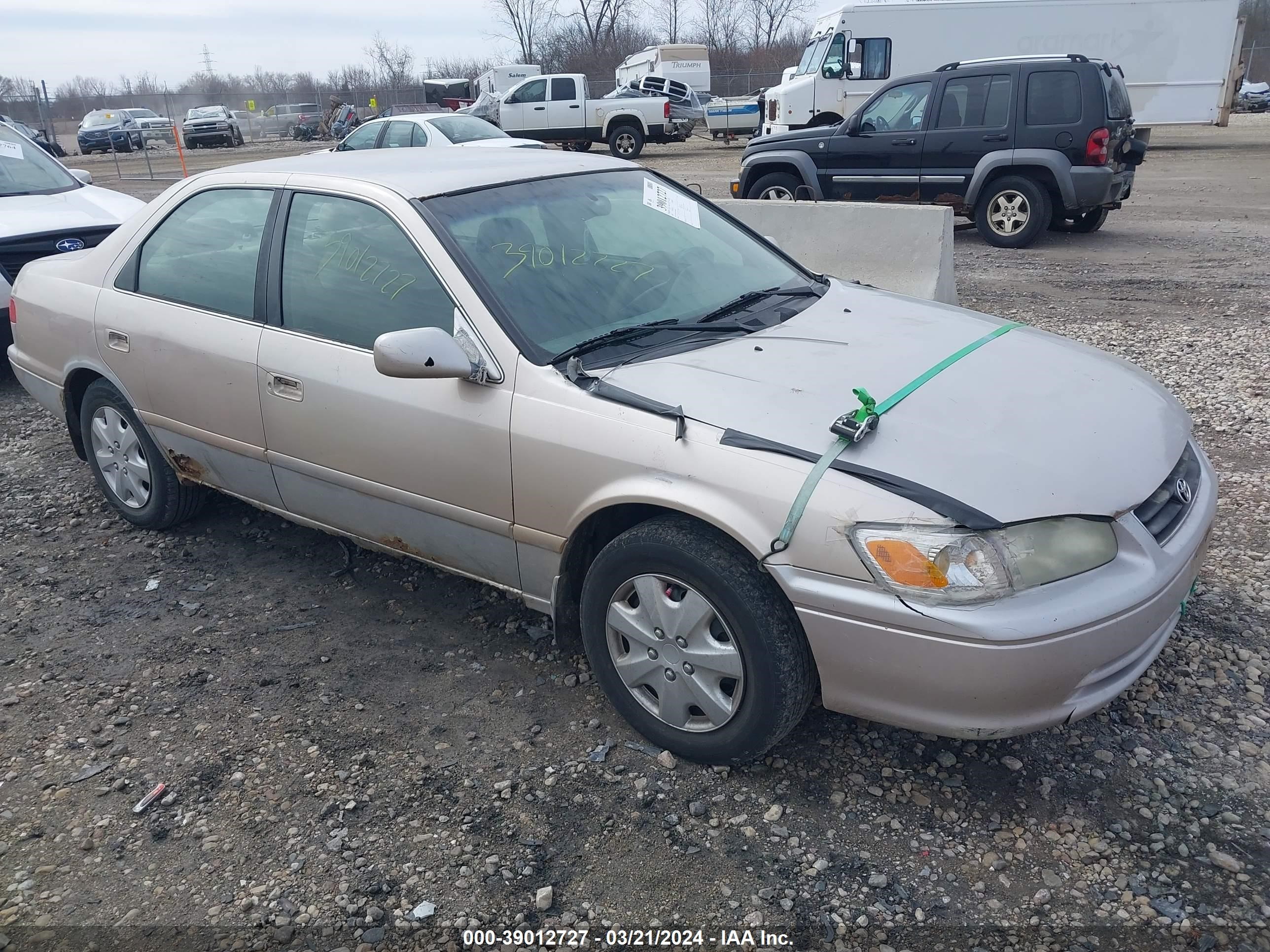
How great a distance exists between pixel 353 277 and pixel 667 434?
143 cm

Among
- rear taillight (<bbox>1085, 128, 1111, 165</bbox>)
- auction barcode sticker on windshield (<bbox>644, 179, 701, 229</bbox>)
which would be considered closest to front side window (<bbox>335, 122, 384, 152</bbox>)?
rear taillight (<bbox>1085, 128, 1111, 165</bbox>)

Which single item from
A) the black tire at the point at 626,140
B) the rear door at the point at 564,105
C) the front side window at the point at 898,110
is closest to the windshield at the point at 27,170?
the front side window at the point at 898,110

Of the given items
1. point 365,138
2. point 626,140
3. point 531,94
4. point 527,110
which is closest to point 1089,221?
point 365,138

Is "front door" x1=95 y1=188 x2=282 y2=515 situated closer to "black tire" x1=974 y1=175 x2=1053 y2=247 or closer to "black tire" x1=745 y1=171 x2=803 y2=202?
"black tire" x1=745 y1=171 x2=803 y2=202

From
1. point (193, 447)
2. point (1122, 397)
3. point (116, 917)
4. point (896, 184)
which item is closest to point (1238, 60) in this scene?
point (896, 184)

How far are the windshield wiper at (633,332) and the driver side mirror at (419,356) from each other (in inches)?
11.9

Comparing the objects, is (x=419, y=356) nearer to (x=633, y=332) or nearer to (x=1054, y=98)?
(x=633, y=332)

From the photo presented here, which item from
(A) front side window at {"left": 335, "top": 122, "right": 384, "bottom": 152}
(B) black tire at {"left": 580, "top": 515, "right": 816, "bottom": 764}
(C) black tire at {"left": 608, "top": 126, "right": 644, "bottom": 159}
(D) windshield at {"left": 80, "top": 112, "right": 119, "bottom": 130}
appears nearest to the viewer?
(B) black tire at {"left": 580, "top": 515, "right": 816, "bottom": 764}

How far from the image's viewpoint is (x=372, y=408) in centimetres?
323

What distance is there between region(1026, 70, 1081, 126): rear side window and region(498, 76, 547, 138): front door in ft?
52.2

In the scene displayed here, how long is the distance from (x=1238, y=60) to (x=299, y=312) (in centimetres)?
2213

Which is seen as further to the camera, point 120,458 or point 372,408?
point 120,458

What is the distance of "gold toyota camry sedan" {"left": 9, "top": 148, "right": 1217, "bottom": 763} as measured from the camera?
2387 millimetres

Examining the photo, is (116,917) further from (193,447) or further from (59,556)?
(59,556)
